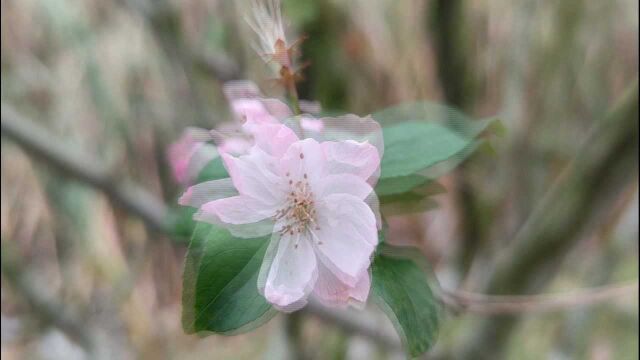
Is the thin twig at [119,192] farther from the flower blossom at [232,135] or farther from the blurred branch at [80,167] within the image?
the flower blossom at [232,135]

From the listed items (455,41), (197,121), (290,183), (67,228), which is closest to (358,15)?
(455,41)

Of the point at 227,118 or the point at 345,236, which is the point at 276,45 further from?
the point at 227,118

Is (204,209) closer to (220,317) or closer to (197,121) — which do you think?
(220,317)

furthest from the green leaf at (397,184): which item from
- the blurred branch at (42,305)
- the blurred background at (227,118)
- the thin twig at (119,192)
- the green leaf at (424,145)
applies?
the blurred branch at (42,305)

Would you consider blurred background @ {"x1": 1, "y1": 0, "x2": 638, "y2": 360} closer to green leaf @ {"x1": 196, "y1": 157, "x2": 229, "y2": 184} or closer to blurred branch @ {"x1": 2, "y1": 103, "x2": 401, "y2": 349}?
blurred branch @ {"x1": 2, "y1": 103, "x2": 401, "y2": 349}

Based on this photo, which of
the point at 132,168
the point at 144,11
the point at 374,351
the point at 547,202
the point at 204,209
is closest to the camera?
the point at 204,209

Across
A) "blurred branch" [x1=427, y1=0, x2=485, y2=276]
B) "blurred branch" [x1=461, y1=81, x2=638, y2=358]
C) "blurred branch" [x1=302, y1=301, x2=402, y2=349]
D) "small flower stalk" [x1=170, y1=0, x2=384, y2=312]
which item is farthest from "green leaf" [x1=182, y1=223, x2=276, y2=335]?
"blurred branch" [x1=427, y1=0, x2=485, y2=276]
